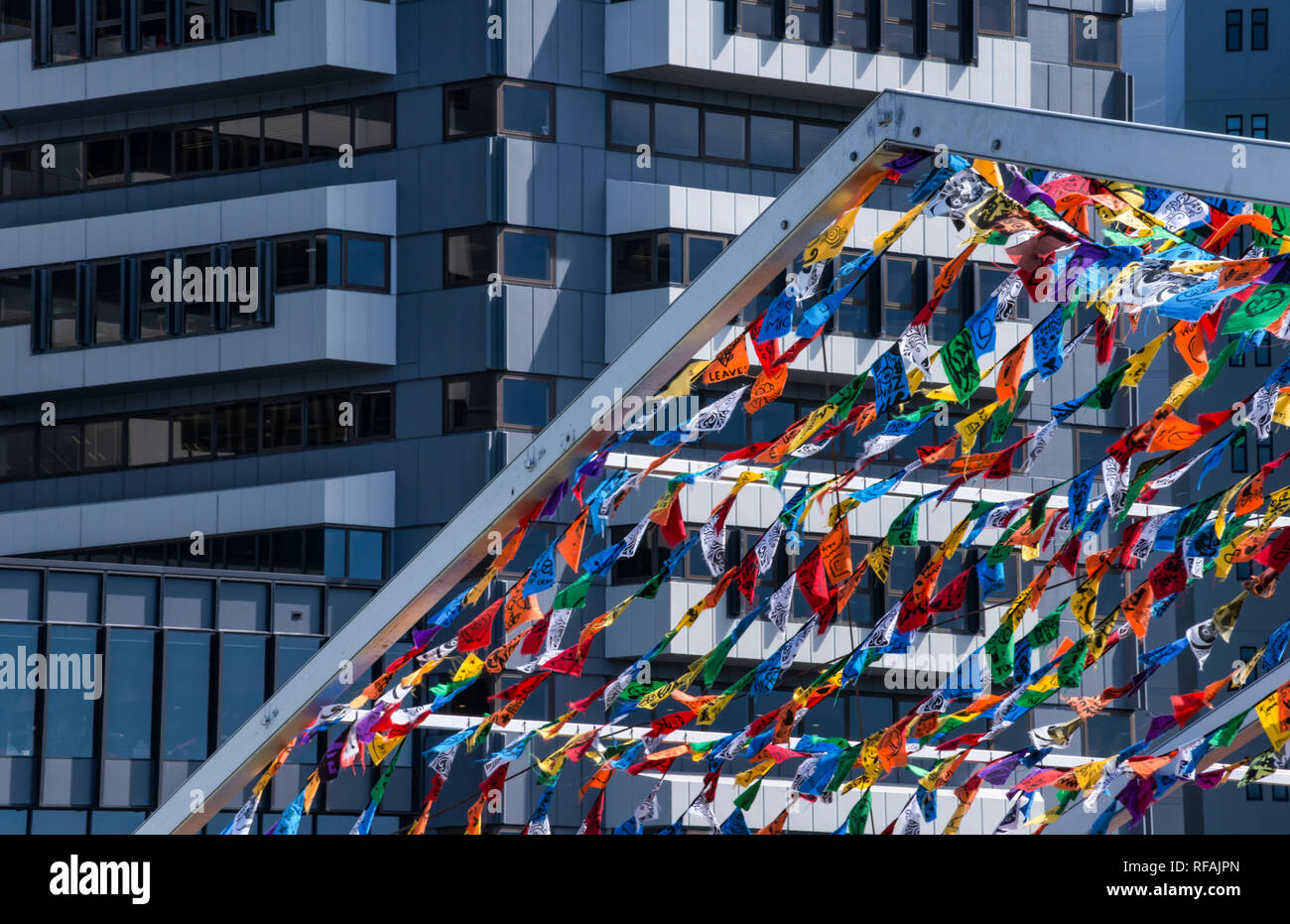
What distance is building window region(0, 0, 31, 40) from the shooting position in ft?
122

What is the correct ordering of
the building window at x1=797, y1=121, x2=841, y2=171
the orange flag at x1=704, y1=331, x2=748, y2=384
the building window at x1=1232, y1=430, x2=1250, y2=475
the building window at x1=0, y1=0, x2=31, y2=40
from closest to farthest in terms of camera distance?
the orange flag at x1=704, y1=331, x2=748, y2=384
the building window at x1=0, y1=0, x2=31, y2=40
the building window at x1=797, y1=121, x2=841, y2=171
the building window at x1=1232, y1=430, x2=1250, y2=475

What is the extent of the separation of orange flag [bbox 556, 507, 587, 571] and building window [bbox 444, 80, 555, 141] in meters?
28.5

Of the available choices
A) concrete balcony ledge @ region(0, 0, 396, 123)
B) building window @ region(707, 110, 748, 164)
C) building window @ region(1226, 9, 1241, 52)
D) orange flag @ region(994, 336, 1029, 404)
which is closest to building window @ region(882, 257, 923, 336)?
building window @ region(707, 110, 748, 164)

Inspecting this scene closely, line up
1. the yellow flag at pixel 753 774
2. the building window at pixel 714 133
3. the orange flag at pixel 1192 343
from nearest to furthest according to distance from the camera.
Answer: the orange flag at pixel 1192 343, the yellow flag at pixel 753 774, the building window at pixel 714 133

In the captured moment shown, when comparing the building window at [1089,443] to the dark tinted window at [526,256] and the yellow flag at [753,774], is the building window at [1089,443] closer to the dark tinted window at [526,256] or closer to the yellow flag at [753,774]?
the dark tinted window at [526,256]

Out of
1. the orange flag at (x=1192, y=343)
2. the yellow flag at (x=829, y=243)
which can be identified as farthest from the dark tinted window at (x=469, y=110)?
the orange flag at (x=1192, y=343)

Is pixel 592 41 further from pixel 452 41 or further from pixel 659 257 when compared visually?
pixel 659 257

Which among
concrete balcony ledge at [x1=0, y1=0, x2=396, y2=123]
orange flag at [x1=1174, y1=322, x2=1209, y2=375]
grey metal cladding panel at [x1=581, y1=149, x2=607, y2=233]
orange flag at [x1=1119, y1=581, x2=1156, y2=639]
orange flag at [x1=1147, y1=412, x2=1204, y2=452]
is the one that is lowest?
orange flag at [x1=1119, y1=581, x2=1156, y2=639]

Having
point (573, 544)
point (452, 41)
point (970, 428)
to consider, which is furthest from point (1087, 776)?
point (452, 41)

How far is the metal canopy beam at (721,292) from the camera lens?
5.17 meters

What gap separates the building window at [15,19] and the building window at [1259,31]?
40.5 meters

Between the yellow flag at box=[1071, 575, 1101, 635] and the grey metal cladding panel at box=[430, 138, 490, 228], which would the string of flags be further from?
the grey metal cladding panel at box=[430, 138, 490, 228]

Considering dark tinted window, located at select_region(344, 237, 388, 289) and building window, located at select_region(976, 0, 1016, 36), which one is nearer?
dark tinted window, located at select_region(344, 237, 388, 289)
